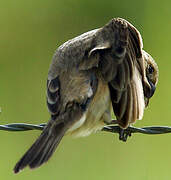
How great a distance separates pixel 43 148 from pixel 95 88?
2.68 feet

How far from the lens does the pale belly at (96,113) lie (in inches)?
282

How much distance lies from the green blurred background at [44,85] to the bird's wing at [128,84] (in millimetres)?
3145

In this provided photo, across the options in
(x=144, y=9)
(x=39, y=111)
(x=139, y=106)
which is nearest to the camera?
(x=139, y=106)

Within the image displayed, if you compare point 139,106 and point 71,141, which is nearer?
point 139,106

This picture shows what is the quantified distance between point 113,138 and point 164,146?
30.4 inches

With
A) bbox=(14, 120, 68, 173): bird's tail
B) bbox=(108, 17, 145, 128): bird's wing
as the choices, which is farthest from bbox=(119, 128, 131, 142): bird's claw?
bbox=(14, 120, 68, 173): bird's tail

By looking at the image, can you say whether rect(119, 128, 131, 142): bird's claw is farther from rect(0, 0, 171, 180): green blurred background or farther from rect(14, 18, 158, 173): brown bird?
rect(0, 0, 171, 180): green blurred background

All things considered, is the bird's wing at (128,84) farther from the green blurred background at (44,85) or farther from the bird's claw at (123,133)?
the green blurred background at (44,85)

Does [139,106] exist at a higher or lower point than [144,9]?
lower

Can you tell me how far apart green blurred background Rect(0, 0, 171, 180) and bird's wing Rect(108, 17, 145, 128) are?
10.3 ft

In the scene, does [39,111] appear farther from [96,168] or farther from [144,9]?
[144,9]

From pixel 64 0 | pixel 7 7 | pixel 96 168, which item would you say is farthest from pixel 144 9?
pixel 96 168

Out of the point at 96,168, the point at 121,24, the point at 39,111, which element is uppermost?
the point at 121,24

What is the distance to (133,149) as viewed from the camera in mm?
10734
